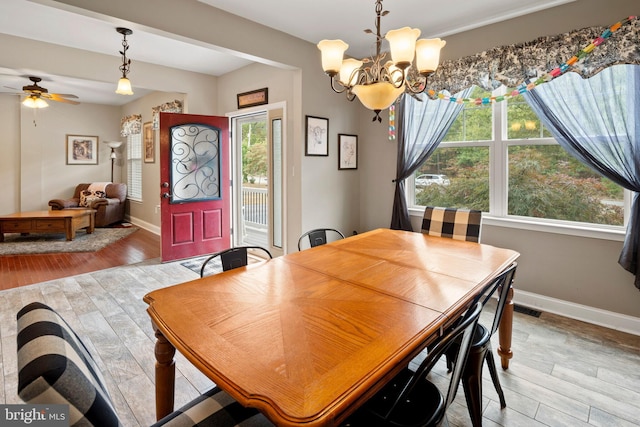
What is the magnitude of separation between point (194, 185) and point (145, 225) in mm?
2748

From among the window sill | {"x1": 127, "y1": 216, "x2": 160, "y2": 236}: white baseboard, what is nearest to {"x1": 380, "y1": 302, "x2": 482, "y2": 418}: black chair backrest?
the window sill

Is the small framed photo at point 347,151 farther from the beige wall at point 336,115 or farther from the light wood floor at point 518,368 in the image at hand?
the light wood floor at point 518,368

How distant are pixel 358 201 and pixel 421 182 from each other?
875 millimetres

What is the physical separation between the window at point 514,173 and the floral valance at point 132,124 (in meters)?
5.89

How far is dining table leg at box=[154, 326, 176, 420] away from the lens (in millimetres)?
1383

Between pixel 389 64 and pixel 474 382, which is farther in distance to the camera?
pixel 389 64

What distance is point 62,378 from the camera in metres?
0.78

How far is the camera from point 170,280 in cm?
396

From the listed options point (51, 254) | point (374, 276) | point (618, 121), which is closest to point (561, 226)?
point (618, 121)

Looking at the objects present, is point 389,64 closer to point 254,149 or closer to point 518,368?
point 518,368

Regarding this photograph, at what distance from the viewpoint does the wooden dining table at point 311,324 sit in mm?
922

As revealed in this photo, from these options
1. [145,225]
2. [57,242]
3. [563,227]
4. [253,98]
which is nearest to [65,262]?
[57,242]

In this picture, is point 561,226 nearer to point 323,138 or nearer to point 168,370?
point 323,138

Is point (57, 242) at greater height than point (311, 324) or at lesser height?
lesser
